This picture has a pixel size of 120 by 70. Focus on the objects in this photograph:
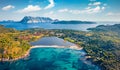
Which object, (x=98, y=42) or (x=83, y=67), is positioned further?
(x=98, y=42)

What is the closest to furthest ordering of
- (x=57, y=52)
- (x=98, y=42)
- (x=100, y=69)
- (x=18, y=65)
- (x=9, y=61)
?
(x=100, y=69), (x=18, y=65), (x=9, y=61), (x=57, y=52), (x=98, y=42)

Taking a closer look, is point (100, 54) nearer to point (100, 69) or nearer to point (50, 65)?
point (100, 69)

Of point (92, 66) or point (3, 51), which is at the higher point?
point (3, 51)

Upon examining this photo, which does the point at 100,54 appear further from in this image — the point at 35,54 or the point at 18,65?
the point at 18,65

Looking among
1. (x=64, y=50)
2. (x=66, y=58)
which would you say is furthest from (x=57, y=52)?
(x=66, y=58)

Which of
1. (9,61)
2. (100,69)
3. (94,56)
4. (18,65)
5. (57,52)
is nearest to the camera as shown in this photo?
(100,69)

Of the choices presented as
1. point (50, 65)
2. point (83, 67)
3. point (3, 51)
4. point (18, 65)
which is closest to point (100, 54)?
point (83, 67)
